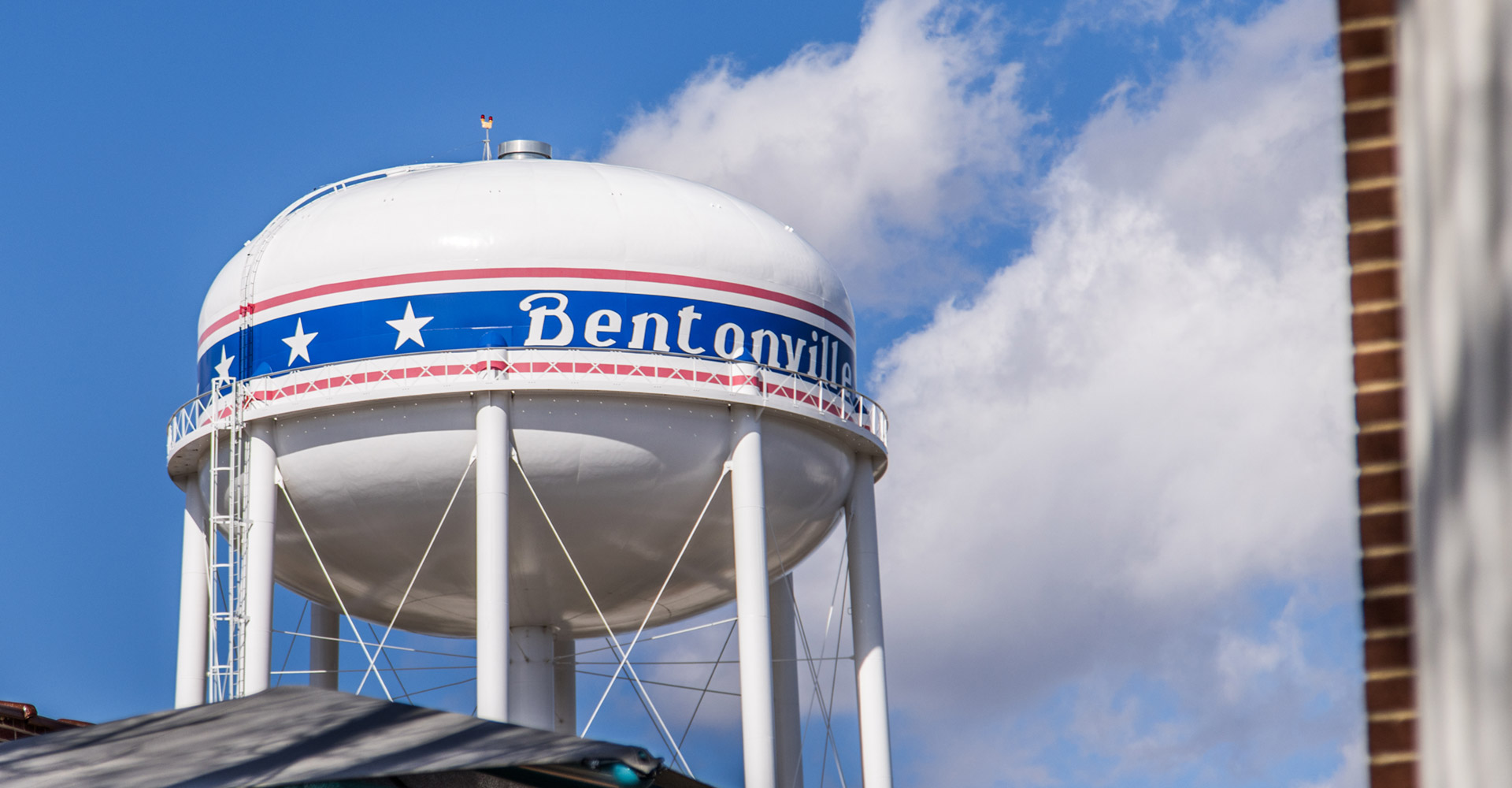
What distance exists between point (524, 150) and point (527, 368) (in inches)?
227

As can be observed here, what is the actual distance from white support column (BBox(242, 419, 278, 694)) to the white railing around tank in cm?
84

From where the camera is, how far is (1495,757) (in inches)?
150

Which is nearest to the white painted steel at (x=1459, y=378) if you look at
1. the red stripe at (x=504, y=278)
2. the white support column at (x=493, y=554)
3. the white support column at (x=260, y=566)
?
the white support column at (x=493, y=554)

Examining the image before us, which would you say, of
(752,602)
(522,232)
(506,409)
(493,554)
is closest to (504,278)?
(522,232)

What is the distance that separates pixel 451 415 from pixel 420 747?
14.9m

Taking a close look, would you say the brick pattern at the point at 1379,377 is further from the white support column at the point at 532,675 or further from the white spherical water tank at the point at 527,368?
the white support column at the point at 532,675

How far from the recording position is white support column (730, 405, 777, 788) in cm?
2184

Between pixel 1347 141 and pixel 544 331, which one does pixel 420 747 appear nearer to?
pixel 1347 141

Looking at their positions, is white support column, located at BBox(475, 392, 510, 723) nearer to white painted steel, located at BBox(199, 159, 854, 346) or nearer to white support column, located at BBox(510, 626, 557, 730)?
white painted steel, located at BBox(199, 159, 854, 346)

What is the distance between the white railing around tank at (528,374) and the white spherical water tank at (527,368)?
0.09 ft

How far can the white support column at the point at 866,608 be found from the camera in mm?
24375

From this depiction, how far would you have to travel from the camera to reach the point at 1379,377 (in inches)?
191

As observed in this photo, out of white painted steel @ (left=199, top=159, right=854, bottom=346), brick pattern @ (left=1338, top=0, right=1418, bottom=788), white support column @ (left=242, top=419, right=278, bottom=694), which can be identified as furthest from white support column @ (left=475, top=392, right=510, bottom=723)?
brick pattern @ (left=1338, top=0, right=1418, bottom=788)

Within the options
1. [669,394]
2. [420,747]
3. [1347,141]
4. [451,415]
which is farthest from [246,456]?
[1347,141]
